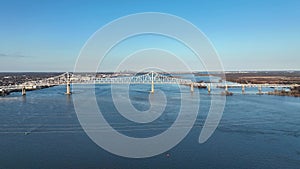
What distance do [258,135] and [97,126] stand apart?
3349mm

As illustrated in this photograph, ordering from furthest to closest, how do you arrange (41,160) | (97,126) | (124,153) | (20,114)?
1. (20,114)
2. (97,126)
3. (124,153)
4. (41,160)

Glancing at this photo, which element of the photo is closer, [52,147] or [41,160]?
[41,160]

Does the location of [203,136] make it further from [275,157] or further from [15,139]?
[15,139]

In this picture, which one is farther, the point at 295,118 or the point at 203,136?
the point at 295,118

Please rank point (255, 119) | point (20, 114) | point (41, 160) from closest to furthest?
point (41, 160), point (255, 119), point (20, 114)

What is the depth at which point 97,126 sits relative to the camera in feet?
23.0

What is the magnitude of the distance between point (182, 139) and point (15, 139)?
3.07 m

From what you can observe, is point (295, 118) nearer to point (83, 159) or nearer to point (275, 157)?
point (275, 157)

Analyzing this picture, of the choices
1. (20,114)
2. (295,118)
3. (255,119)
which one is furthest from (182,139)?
(20,114)

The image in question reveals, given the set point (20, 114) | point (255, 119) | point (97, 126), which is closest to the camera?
point (97, 126)

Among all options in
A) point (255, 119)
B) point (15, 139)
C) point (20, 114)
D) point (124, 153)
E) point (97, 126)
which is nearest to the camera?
point (124, 153)

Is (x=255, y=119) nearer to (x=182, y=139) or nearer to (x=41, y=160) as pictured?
(x=182, y=139)

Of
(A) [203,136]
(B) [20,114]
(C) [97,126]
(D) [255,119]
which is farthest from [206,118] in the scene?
(B) [20,114]

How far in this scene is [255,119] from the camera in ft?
26.1
